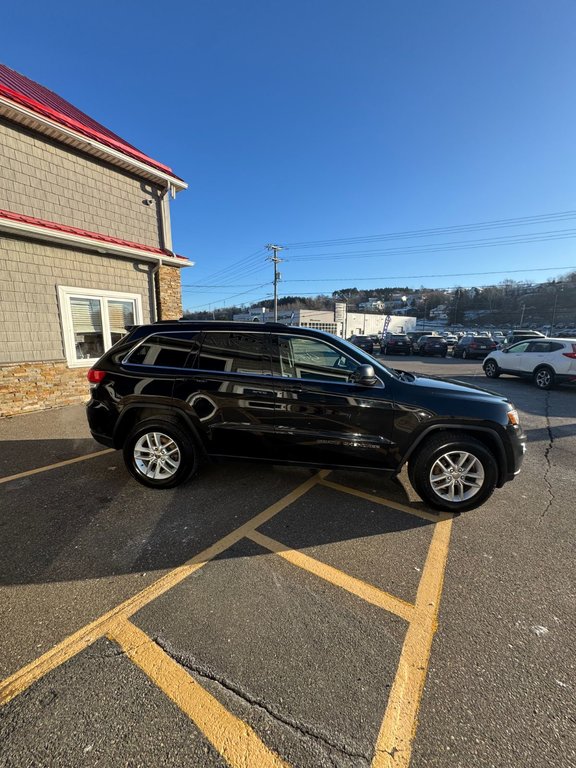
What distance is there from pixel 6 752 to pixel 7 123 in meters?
9.44

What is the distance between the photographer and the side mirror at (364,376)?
10.6 ft

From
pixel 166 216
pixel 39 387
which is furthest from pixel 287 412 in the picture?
pixel 166 216

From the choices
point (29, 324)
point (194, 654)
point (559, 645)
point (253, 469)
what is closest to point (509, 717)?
point (559, 645)

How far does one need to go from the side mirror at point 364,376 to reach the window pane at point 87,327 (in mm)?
6992

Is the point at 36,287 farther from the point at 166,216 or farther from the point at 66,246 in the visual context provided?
the point at 166,216

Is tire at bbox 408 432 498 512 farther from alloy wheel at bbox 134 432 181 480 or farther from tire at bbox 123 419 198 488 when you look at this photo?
alloy wheel at bbox 134 432 181 480

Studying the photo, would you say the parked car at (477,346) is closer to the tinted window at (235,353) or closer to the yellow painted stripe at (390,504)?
the yellow painted stripe at (390,504)

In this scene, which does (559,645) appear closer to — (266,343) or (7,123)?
(266,343)

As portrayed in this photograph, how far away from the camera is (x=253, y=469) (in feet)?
14.1

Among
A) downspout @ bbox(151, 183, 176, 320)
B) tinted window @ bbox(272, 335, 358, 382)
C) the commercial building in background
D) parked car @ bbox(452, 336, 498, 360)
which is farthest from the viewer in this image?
the commercial building in background

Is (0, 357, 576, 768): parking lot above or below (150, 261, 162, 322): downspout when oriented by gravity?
below

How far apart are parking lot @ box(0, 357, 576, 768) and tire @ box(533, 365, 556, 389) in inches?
337

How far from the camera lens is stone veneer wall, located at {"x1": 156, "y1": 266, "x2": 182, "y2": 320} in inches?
357

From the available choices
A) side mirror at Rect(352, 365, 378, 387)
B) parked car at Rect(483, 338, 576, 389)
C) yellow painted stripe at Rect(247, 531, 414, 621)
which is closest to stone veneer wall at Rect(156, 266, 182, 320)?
side mirror at Rect(352, 365, 378, 387)
